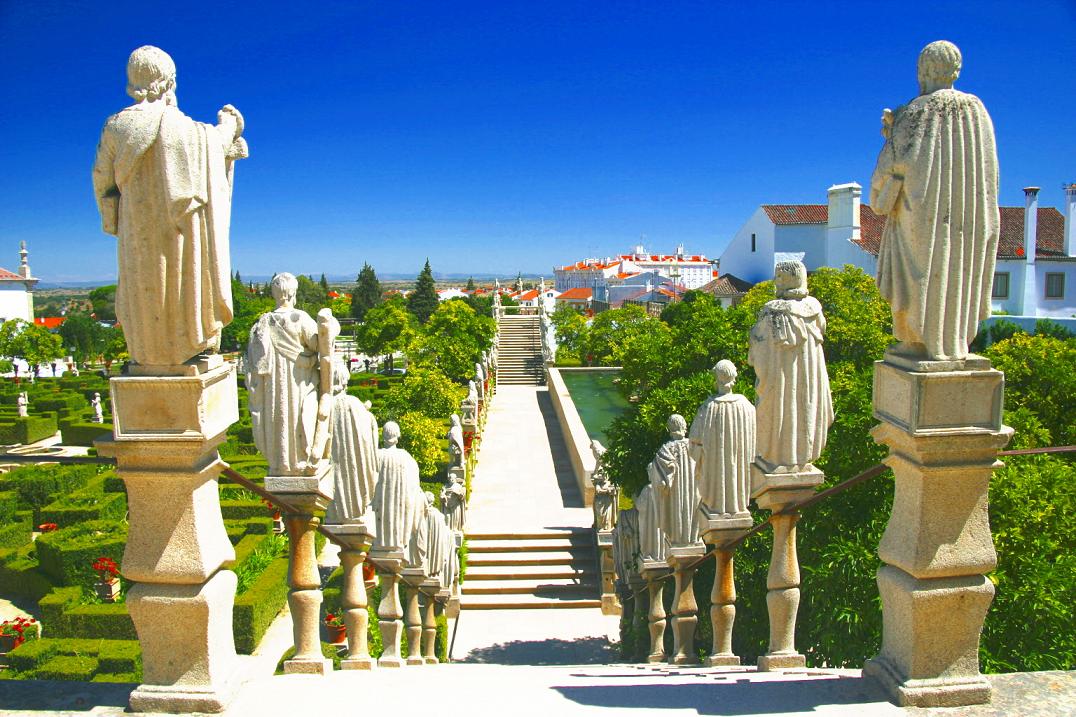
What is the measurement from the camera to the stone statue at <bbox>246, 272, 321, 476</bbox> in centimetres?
504

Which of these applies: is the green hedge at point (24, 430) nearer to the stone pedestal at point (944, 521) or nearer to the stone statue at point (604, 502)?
the stone statue at point (604, 502)

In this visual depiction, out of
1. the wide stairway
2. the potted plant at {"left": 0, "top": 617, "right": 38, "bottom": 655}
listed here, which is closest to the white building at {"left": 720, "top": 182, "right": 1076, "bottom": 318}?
the wide stairway

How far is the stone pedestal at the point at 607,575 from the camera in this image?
14.6m

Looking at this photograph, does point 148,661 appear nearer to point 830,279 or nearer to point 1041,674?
point 1041,674

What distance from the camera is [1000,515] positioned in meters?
8.13

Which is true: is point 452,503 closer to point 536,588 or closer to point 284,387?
point 536,588

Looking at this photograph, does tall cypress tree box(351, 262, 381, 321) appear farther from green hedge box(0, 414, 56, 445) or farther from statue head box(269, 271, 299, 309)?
statue head box(269, 271, 299, 309)

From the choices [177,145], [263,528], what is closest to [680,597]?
[177,145]

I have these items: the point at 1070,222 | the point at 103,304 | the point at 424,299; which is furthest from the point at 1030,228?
the point at 103,304

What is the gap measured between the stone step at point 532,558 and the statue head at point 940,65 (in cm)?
1352

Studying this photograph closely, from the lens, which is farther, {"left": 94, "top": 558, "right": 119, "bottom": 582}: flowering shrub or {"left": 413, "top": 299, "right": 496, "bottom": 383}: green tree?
{"left": 413, "top": 299, "right": 496, "bottom": 383}: green tree

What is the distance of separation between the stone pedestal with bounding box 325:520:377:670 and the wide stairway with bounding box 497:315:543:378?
39402 millimetres

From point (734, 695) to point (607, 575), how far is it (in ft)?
36.1

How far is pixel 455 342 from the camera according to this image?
35.6 metres
